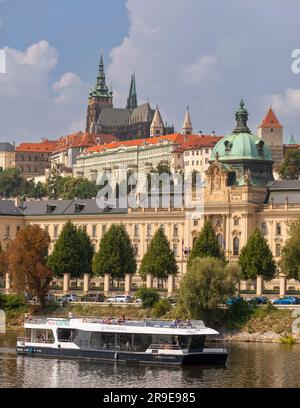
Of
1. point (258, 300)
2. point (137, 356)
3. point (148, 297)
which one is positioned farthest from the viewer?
point (148, 297)

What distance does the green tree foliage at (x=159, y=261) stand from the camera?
142000 mm

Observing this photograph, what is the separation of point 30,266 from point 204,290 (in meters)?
23.6

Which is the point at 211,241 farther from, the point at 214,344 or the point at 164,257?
the point at 214,344

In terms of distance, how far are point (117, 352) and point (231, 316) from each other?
21755 mm

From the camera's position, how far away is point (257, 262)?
440 feet

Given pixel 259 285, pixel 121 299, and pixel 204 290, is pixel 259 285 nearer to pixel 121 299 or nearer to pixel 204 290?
pixel 121 299

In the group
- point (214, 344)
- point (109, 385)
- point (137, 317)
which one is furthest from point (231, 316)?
point (109, 385)

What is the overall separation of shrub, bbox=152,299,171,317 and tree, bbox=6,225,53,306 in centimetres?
1465

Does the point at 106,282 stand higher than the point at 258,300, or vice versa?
the point at 106,282

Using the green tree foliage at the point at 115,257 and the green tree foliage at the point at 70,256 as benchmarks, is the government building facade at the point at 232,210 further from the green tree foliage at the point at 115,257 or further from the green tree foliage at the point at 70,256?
the green tree foliage at the point at 115,257

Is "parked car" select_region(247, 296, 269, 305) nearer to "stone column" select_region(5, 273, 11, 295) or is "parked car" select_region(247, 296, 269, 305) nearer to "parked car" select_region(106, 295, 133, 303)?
"parked car" select_region(106, 295, 133, 303)

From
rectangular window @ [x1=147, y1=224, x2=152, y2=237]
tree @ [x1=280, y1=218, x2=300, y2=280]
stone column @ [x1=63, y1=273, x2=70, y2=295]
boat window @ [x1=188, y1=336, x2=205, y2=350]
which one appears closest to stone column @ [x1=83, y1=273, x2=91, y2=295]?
stone column @ [x1=63, y1=273, x2=70, y2=295]

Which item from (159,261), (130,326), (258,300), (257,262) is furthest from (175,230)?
(130,326)

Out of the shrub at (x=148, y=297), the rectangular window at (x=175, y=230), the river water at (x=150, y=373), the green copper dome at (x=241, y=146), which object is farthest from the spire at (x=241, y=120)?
the river water at (x=150, y=373)
